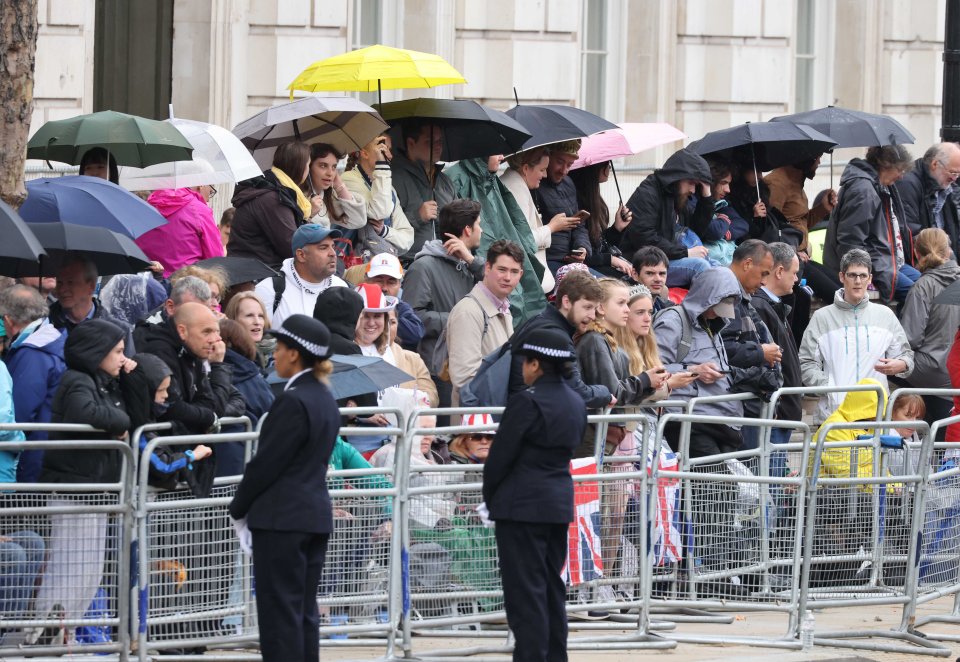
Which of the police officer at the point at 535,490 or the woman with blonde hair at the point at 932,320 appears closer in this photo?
the police officer at the point at 535,490

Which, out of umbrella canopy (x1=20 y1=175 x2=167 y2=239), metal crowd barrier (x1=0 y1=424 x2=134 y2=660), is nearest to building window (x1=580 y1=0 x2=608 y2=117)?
umbrella canopy (x1=20 y1=175 x2=167 y2=239)

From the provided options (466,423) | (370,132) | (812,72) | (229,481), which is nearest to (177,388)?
(229,481)

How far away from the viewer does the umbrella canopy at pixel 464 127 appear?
14.0 meters

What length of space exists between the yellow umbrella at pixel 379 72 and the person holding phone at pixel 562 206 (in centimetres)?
93

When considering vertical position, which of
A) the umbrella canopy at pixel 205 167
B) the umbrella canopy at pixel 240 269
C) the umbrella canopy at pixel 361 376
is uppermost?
the umbrella canopy at pixel 205 167

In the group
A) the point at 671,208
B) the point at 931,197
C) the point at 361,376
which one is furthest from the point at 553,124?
the point at 361,376

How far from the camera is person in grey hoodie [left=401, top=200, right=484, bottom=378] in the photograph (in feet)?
42.0

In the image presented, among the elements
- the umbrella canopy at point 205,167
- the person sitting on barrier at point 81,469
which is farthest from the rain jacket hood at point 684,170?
the person sitting on barrier at point 81,469

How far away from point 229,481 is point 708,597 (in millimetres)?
→ 3027

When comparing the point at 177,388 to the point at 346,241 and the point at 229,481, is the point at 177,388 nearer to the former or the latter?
the point at 229,481

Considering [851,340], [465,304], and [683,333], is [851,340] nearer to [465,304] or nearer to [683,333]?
[683,333]

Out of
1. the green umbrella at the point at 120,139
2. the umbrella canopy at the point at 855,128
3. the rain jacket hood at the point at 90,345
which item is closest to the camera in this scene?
the rain jacket hood at the point at 90,345

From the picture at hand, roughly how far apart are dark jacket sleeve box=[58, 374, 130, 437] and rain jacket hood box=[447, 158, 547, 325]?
4.32m

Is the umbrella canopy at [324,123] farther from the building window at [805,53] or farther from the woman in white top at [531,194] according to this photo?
the building window at [805,53]
